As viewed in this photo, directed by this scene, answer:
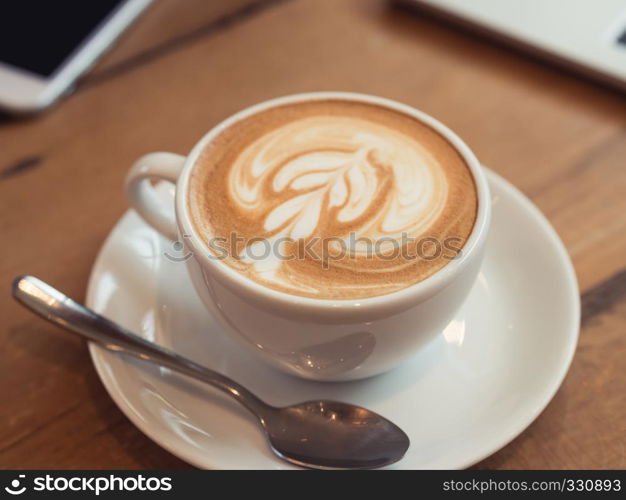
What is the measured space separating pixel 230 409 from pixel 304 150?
28 centimetres

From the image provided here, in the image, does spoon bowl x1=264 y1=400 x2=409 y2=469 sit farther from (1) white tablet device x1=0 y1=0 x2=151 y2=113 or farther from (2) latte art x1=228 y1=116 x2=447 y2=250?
(1) white tablet device x1=0 y1=0 x2=151 y2=113

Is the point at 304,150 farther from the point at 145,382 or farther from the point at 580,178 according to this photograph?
the point at 580,178

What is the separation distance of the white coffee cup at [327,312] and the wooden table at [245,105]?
5.9 inches

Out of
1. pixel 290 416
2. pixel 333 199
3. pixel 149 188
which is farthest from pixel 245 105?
pixel 290 416

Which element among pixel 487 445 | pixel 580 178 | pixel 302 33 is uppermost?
pixel 302 33

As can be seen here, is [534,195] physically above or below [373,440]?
below

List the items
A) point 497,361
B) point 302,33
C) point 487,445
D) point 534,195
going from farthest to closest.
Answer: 1. point 302,33
2. point 534,195
3. point 497,361
4. point 487,445

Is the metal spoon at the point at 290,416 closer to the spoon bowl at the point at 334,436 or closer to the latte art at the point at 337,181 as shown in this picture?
the spoon bowl at the point at 334,436

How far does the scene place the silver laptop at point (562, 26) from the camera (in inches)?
43.4

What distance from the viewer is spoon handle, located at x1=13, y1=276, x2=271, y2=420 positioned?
0.71m

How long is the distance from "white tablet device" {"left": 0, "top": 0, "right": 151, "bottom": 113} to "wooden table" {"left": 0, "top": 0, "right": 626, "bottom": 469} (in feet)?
0.09

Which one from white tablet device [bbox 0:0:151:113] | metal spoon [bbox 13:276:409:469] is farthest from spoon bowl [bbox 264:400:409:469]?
white tablet device [bbox 0:0:151:113]
